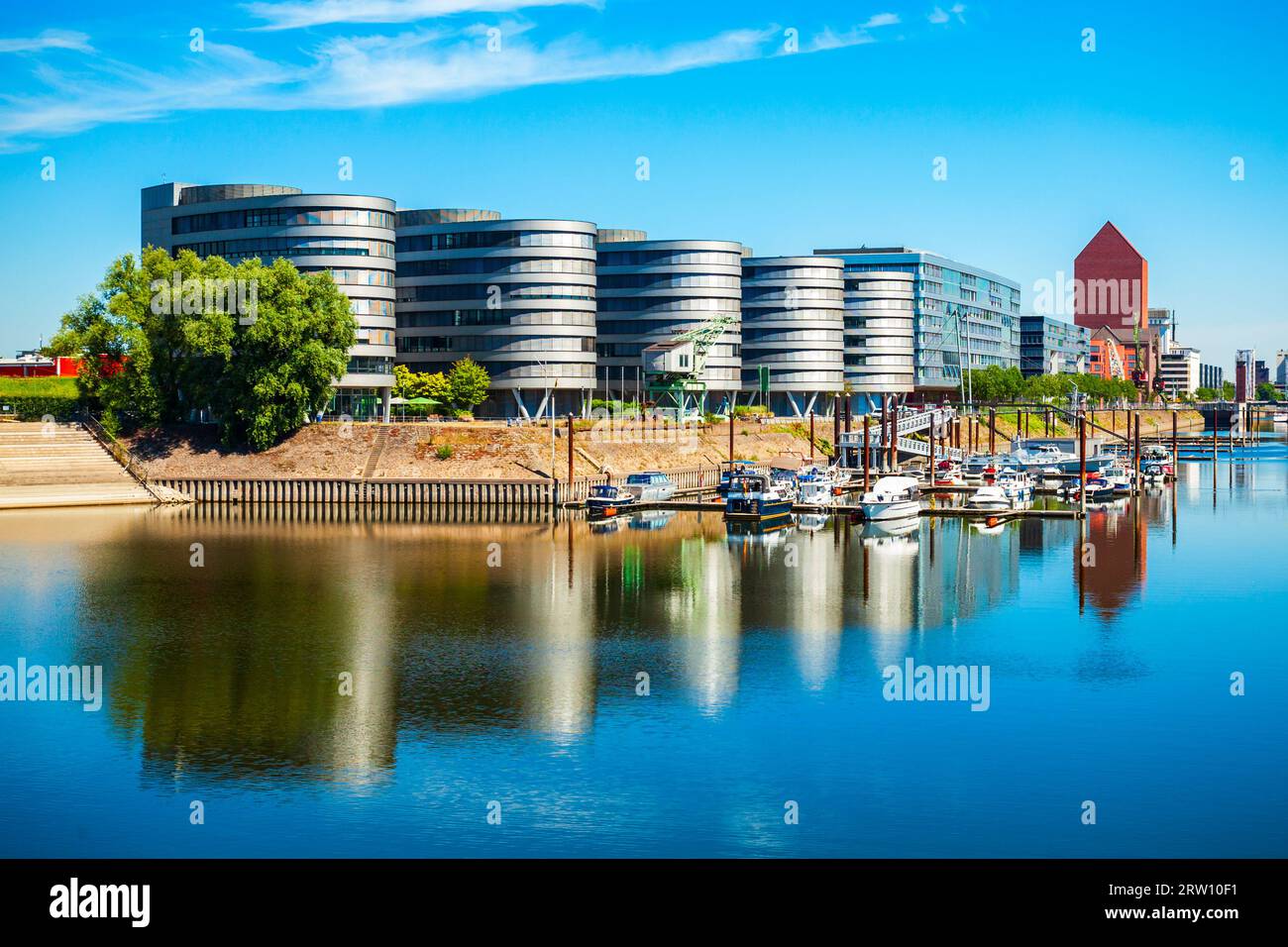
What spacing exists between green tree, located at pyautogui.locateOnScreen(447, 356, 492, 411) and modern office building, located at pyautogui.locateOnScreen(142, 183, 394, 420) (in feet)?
28.7

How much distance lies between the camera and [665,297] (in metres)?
196

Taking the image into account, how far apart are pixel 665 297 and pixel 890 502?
88.0 meters

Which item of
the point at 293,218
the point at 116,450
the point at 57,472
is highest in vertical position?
the point at 293,218

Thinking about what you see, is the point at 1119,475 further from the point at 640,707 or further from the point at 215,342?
the point at 640,707

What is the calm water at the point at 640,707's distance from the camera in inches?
1572

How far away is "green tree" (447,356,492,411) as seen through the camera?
163750 millimetres

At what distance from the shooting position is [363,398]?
549 feet

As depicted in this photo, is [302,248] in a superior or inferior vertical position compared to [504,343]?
superior

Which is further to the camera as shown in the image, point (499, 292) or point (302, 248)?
point (499, 292)

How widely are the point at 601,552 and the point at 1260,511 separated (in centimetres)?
6795

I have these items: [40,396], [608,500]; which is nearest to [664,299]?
[608,500]

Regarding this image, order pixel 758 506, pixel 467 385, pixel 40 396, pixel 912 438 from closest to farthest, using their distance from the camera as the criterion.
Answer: pixel 758 506 → pixel 40 396 → pixel 467 385 → pixel 912 438

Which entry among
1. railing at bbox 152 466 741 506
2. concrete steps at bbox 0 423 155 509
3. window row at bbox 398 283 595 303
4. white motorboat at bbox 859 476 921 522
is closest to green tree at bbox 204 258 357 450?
railing at bbox 152 466 741 506
